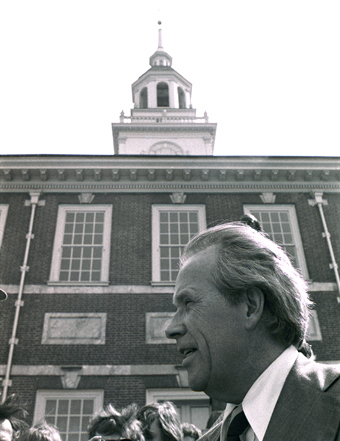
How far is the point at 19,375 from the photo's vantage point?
10.3 m

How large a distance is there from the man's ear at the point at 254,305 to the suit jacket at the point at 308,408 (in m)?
0.23

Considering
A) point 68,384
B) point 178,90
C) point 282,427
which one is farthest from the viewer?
point 178,90

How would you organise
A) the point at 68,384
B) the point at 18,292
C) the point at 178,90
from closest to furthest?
the point at 68,384 → the point at 18,292 → the point at 178,90

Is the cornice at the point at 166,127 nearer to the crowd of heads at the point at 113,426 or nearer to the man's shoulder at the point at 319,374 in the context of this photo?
the crowd of heads at the point at 113,426

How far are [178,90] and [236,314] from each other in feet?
94.2

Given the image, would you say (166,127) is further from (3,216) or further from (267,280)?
(267,280)

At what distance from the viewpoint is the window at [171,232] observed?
40.0ft

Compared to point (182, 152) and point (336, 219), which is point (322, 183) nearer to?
point (336, 219)

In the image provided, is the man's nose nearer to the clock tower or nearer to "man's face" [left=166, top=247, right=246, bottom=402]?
"man's face" [left=166, top=247, right=246, bottom=402]

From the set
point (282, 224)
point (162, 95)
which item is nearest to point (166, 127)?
point (162, 95)

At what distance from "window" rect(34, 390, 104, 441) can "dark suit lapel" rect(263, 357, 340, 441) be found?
389 inches

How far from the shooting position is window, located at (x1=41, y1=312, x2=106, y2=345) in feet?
35.7

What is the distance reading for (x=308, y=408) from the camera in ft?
3.84

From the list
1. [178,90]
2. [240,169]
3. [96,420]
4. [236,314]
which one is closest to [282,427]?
[236,314]
